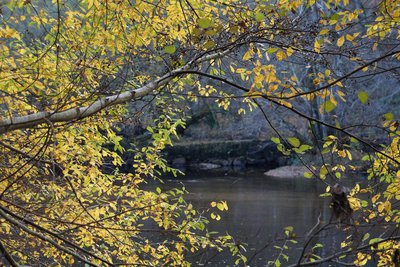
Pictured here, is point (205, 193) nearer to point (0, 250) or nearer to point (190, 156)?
point (190, 156)

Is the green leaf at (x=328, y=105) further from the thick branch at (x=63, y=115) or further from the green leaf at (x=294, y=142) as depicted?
the thick branch at (x=63, y=115)

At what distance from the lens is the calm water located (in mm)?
13205

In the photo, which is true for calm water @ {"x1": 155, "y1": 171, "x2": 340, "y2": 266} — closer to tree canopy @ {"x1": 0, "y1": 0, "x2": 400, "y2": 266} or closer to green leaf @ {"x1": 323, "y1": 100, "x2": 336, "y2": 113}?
tree canopy @ {"x1": 0, "y1": 0, "x2": 400, "y2": 266}

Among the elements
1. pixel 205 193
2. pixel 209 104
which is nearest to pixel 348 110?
pixel 209 104

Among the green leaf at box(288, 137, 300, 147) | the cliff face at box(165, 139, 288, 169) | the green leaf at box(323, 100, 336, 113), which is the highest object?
the green leaf at box(323, 100, 336, 113)

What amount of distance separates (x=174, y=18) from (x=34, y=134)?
1.42m

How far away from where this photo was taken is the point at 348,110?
101 ft

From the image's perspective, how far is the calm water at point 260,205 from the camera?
1320 cm

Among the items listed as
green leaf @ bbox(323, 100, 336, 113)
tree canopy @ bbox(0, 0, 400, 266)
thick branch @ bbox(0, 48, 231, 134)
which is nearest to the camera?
green leaf @ bbox(323, 100, 336, 113)

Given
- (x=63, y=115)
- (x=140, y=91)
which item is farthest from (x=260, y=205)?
(x=63, y=115)

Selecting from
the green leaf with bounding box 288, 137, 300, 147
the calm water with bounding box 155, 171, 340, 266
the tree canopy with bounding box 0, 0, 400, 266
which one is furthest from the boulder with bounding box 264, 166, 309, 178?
the green leaf with bounding box 288, 137, 300, 147

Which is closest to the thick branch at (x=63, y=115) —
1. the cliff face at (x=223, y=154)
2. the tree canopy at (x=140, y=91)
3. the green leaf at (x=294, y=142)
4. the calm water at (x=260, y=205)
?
the tree canopy at (x=140, y=91)

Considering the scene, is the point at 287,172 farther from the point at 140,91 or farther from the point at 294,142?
the point at 294,142

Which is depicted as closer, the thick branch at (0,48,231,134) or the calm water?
the thick branch at (0,48,231,134)
